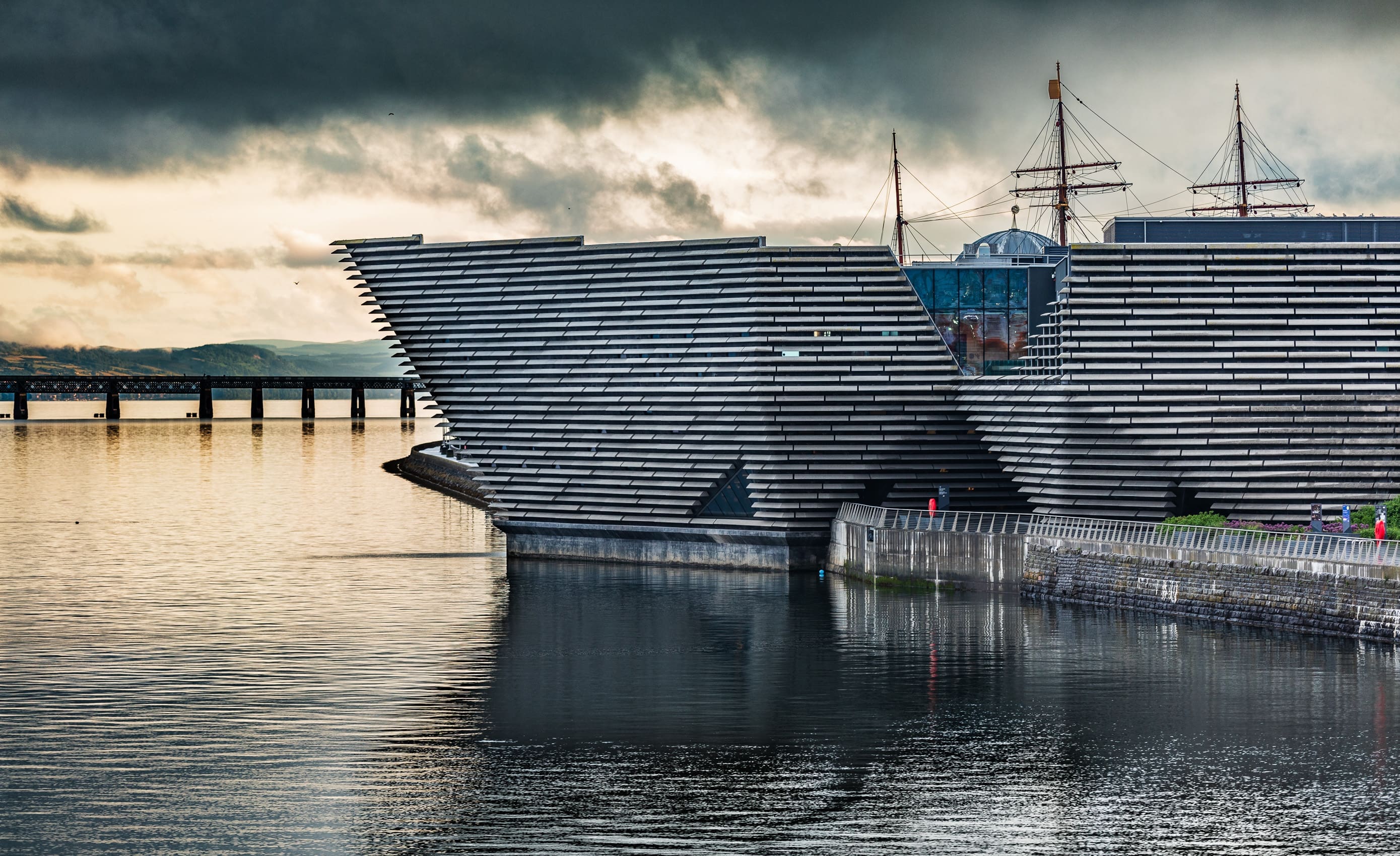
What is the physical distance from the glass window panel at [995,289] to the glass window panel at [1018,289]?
44 cm

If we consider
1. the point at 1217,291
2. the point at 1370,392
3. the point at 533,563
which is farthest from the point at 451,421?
the point at 1370,392

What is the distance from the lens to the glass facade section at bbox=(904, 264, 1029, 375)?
7562 cm

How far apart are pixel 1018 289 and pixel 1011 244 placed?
2263cm

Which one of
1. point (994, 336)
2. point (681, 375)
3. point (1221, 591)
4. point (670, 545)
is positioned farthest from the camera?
point (670, 545)

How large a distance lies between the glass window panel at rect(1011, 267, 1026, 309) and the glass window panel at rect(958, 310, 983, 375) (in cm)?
182

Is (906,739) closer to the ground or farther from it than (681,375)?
closer to the ground

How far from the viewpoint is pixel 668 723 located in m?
43.0

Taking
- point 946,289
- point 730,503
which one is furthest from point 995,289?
point 730,503

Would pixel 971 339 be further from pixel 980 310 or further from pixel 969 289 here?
pixel 969 289

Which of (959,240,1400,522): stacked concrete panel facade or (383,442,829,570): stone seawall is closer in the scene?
(959,240,1400,522): stacked concrete panel facade

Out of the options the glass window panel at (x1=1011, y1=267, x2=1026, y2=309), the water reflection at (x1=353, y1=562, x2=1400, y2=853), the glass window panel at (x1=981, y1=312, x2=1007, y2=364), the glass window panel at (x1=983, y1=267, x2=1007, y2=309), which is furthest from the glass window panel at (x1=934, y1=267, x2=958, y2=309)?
the water reflection at (x1=353, y1=562, x2=1400, y2=853)

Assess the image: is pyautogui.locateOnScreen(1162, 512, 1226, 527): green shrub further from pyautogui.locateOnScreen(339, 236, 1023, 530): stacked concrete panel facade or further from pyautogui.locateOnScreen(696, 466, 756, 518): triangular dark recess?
pyautogui.locateOnScreen(696, 466, 756, 518): triangular dark recess

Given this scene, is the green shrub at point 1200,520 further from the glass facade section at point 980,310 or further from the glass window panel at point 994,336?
the glass window panel at point 994,336

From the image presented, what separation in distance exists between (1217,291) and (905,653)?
22.1 meters
